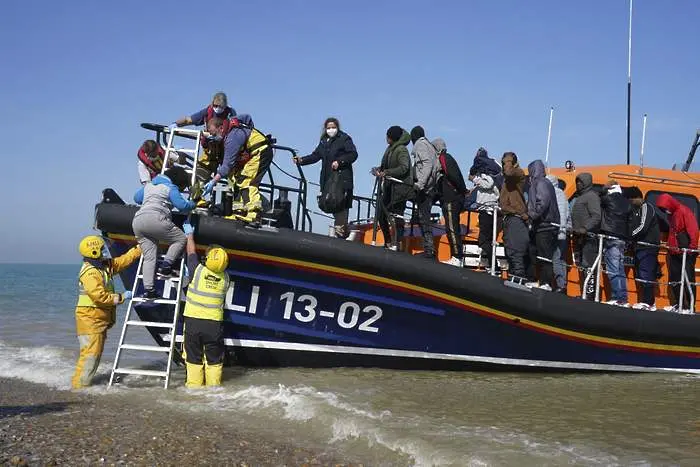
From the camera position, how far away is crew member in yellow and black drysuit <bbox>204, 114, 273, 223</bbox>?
19.6ft

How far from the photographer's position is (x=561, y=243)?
6.59m

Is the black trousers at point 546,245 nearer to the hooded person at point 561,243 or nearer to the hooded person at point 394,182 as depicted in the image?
the hooded person at point 561,243

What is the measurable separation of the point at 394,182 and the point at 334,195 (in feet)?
1.99

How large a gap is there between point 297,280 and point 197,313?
0.90 meters

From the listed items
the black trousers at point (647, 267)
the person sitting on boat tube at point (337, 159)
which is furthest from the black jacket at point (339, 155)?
the black trousers at point (647, 267)

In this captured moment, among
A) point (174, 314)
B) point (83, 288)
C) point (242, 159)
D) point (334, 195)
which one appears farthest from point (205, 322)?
point (334, 195)

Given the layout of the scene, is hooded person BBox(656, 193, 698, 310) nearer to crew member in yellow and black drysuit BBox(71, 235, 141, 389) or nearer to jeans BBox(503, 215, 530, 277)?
jeans BBox(503, 215, 530, 277)

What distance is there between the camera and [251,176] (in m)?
6.10

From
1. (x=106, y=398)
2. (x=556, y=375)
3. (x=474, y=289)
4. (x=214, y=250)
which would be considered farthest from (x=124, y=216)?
(x=556, y=375)

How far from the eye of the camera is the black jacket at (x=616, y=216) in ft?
21.4

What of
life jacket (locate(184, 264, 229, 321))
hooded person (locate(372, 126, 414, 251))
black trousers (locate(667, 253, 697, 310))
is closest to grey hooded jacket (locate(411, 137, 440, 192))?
hooded person (locate(372, 126, 414, 251))

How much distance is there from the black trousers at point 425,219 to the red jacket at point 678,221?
248 centimetres

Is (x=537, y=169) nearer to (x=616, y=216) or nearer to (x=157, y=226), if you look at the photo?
(x=616, y=216)

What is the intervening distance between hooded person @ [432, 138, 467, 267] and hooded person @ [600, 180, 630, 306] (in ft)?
Answer: 4.77
